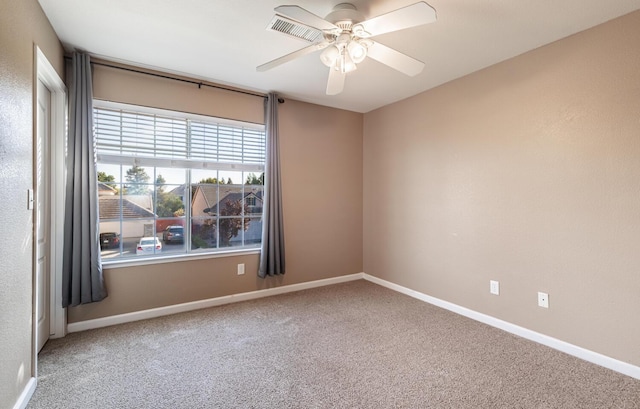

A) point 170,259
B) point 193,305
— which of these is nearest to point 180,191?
point 170,259

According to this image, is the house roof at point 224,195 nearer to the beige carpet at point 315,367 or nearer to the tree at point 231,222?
the tree at point 231,222

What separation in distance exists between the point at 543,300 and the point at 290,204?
2706mm

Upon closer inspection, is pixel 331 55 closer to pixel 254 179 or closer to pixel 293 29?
pixel 293 29

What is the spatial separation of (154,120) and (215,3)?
1550 mm

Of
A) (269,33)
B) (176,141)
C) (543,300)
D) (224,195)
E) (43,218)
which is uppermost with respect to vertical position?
(269,33)

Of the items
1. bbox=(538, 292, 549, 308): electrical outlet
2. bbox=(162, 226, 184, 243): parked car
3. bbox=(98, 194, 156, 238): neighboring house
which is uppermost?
bbox=(98, 194, 156, 238): neighboring house

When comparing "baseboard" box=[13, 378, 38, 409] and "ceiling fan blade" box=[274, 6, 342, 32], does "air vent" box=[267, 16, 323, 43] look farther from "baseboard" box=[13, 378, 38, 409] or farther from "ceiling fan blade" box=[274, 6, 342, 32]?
"baseboard" box=[13, 378, 38, 409]

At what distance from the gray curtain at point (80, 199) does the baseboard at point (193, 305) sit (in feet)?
0.85

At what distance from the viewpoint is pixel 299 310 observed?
124 inches

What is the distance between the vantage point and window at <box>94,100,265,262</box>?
286cm

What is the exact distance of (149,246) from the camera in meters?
3.06

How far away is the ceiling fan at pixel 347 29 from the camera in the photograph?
158cm

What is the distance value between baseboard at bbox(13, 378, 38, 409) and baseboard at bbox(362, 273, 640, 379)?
11.1 feet

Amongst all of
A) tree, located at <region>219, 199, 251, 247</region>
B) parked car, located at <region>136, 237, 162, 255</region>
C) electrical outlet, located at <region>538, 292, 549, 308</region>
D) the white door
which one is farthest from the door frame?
electrical outlet, located at <region>538, 292, 549, 308</region>
